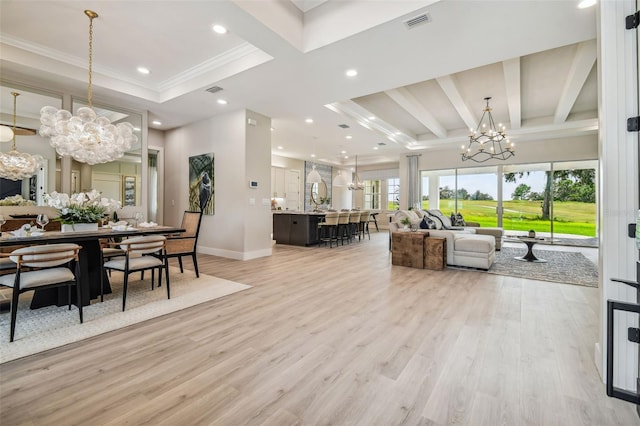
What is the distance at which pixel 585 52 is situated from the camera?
4000mm

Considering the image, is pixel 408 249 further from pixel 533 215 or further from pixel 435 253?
pixel 533 215

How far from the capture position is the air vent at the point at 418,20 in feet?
9.12

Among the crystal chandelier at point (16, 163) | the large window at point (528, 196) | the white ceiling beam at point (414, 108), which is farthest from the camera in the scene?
the large window at point (528, 196)

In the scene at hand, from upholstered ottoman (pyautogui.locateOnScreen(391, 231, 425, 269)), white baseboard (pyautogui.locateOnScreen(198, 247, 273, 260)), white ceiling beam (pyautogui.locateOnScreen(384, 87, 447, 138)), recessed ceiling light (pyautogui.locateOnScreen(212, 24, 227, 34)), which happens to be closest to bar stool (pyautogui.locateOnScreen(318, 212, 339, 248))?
white baseboard (pyautogui.locateOnScreen(198, 247, 273, 260))

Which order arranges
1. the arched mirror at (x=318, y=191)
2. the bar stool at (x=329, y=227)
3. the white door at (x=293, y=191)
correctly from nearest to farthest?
1. the bar stool at (x=329, y=227)
2. the white door at (x=293, y=191)
3. the arched mirror at (x=318, y=191)

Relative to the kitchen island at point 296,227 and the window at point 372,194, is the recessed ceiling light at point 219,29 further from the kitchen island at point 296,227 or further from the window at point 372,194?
the window at point 372,194

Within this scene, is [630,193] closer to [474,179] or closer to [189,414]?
[189,414]

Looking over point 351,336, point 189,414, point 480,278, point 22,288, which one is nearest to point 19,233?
point 22,288

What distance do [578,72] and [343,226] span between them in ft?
18.6

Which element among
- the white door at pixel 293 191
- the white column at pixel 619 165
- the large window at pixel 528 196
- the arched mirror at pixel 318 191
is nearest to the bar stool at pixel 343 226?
the white door at pixel 293 191

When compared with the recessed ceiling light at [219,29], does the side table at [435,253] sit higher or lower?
lower

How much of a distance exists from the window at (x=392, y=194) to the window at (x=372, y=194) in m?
0.44

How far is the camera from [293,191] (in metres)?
11.6

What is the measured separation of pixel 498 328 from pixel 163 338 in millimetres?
2927
